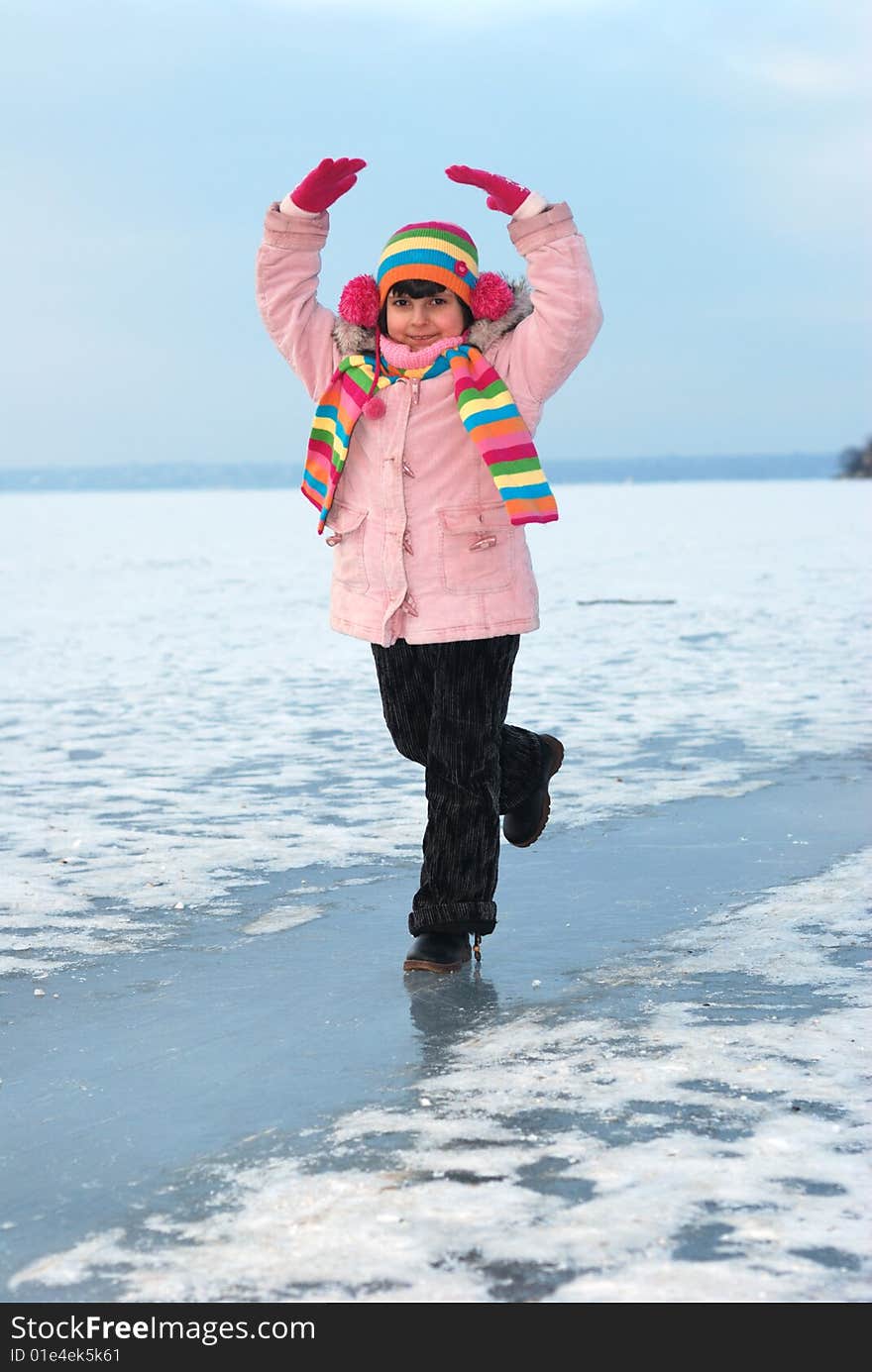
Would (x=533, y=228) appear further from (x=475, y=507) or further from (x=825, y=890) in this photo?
(x=825, y=890)

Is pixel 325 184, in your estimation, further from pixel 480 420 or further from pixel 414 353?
pixel 480 420

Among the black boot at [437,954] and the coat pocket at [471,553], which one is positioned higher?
the coat pocket at [471,553]

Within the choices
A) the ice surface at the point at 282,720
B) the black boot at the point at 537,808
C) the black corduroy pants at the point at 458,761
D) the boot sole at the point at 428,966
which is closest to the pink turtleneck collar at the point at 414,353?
the black corduroy pants at the point at 458,761

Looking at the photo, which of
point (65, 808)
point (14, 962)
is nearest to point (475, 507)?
point (14, 962)

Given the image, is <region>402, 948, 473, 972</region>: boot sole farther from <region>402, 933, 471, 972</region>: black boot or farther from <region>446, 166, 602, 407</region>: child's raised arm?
<region>446, 166, 602, 407</region>: child's raised arm

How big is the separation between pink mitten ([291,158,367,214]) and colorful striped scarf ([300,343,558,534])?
37 cm

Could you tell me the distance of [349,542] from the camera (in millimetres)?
3920

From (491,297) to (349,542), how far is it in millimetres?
651

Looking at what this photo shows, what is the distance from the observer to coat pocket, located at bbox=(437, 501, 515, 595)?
3768 millimetres

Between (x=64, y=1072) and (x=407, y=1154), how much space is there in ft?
2.65

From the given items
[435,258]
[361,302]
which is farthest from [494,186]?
[361,302]

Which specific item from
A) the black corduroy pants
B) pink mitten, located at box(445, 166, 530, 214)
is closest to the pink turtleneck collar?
pink mitten, located at box(445, 166, 530, 214)

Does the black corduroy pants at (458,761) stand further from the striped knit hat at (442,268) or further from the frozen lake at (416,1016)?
the striped knit hat at (442,268)

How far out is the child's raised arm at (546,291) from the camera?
3.63 m
